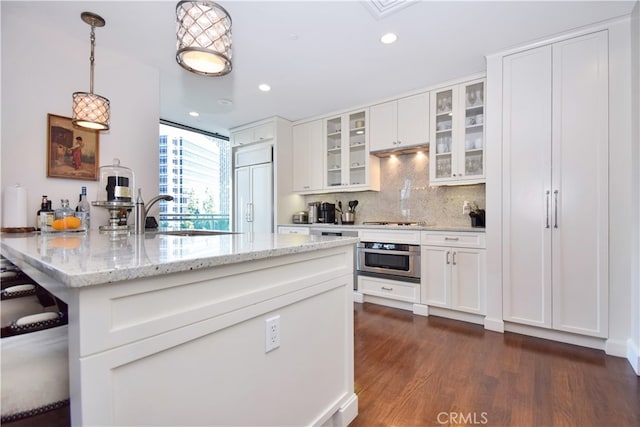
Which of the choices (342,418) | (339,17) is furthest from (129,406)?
(339,17)

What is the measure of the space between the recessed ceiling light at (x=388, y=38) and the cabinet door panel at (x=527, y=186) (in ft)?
3.42

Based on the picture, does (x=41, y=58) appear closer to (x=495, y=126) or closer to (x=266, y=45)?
(x=266, y=45)

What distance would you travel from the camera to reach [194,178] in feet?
15.7

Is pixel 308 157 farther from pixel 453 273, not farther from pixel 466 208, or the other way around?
pixel 453 273

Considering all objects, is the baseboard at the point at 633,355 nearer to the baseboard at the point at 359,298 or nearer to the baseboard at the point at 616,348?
the baseboard at the point at 616,348

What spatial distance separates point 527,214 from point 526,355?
3.66 feet

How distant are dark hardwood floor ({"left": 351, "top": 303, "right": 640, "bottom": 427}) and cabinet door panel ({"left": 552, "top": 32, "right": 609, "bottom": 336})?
0.35m

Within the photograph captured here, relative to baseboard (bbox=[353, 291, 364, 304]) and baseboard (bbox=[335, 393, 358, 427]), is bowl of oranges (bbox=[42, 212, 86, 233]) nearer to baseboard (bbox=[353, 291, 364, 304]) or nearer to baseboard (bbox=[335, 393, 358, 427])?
baseboard (bbox=[335, 393, 358, 427])

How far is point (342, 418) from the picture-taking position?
1.44 metres

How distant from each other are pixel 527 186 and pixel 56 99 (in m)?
3.96

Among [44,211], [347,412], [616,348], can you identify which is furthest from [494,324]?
[44,211]

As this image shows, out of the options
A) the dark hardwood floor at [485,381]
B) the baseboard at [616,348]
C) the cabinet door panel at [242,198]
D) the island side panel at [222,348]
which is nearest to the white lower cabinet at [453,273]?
the dark hardwood floor at [485,381]

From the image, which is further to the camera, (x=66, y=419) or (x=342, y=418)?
(x=342, y=418)

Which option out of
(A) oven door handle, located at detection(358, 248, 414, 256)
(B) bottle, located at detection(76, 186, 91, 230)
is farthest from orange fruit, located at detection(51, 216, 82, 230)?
(A) oven door handle, located at detection(358, 248, 414, 256)
